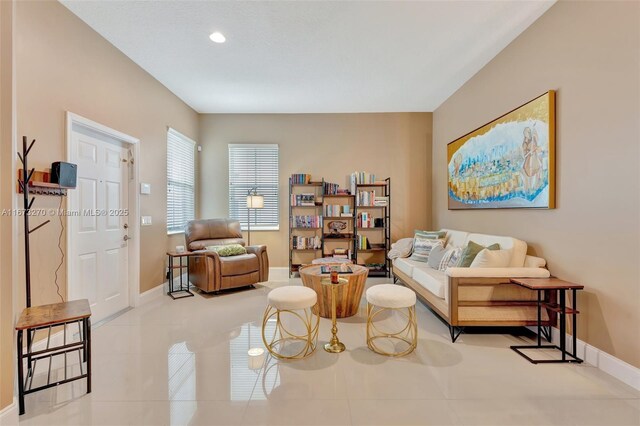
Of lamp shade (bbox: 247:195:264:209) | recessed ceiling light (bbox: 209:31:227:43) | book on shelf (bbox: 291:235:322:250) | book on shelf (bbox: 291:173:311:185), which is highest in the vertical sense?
recessed ceiling light (bbox: 209:31:227:43)

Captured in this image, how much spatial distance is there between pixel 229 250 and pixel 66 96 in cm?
246

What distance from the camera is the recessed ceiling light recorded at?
2873 mm

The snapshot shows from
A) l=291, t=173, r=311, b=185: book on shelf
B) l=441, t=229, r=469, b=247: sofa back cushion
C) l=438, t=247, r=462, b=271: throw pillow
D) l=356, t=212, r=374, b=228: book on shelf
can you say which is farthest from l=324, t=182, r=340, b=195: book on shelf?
l=438, t=247, r=462, b=271: throw pillow

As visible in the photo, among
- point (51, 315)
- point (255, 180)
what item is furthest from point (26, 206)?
point (255, 180)

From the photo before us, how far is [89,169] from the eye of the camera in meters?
2.88

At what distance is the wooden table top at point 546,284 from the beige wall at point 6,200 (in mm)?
3442

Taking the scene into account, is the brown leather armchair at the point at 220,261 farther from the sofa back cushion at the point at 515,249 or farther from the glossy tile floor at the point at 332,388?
the sofa back cushion at the point at 515,249

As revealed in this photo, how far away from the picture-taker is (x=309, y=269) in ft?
10.8

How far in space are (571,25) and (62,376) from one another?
484 centimetres

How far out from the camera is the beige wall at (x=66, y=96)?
2219 mm

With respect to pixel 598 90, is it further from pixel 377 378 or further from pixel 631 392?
pixel 377 378

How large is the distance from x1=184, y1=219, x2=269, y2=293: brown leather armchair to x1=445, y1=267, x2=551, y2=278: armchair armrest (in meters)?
2.77

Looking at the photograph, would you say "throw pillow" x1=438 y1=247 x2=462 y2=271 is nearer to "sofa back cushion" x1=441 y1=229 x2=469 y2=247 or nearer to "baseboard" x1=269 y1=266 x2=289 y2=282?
"sofa back cushion" x1=441 y1=229 x2=469 y2=247

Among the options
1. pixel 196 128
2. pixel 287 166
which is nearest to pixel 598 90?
pixel 287 166
